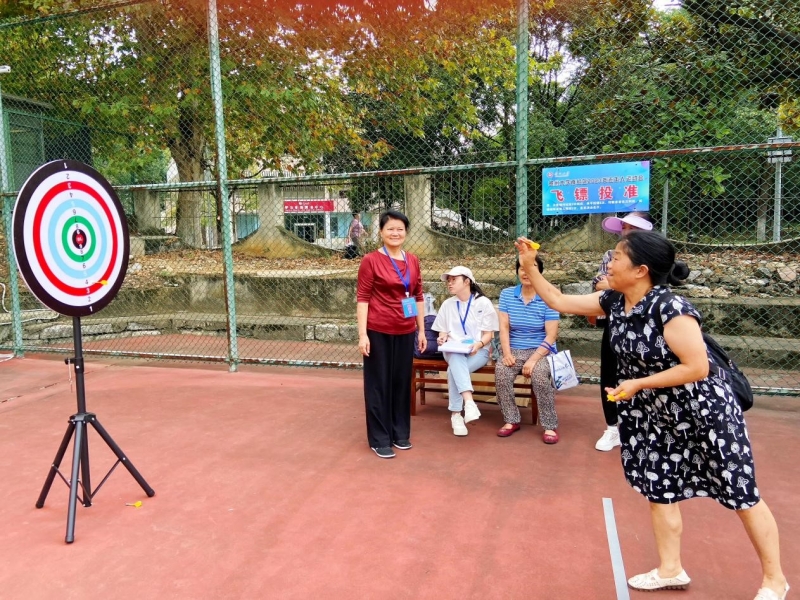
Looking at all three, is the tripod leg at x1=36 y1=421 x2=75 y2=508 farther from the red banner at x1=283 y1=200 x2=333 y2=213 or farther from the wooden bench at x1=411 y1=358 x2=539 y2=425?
the red banner at x1=283 y1=200 x2=333 y2=213

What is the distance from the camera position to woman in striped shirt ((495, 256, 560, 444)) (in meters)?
4.30

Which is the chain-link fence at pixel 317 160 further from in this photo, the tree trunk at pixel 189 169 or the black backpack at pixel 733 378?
the black backpack at pixel 733 378

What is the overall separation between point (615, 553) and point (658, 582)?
307mm

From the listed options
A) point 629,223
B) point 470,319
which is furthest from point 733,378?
point 470,319

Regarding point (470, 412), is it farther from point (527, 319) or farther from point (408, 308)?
point (408, 308)

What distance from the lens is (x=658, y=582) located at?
2473 mm

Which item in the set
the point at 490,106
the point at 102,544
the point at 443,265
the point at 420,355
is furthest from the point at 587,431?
the point at 490,106

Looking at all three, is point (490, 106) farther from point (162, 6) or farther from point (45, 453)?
point (45, 453)

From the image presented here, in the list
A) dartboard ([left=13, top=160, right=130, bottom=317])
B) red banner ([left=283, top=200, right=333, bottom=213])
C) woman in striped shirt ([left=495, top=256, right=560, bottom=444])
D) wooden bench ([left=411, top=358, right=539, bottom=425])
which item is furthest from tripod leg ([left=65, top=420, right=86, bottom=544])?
red banner ([left=283, top=200, right=333, bottom=213])

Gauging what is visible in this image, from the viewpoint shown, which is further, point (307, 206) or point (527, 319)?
point (307, 206)

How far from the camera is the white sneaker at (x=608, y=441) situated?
13.4 ft

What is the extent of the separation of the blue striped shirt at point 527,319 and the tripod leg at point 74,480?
293 cm

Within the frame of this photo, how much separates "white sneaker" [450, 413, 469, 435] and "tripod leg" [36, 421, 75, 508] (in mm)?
2507

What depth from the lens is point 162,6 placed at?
8875 mm
